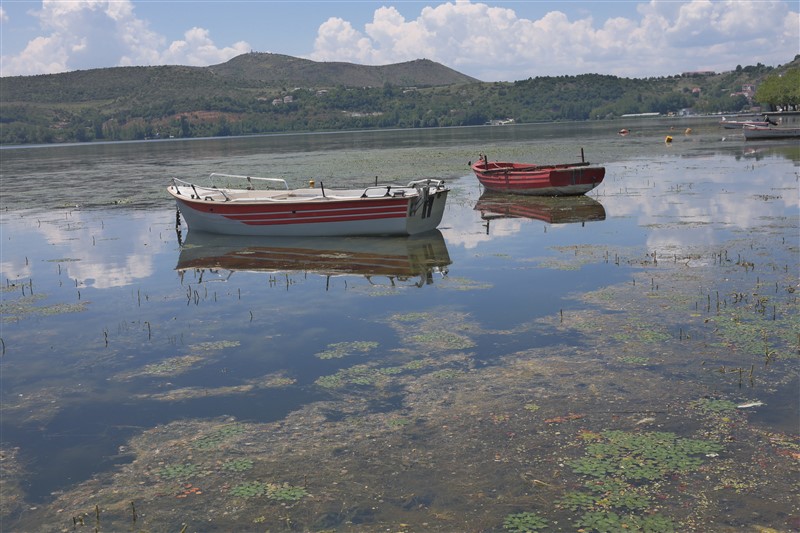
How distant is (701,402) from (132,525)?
6.75 metres

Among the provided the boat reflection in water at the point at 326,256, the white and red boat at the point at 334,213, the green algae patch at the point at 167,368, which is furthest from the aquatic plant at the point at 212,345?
the white and red boat at the point at 334,213

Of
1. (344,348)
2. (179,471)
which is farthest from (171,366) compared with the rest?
(179,471)

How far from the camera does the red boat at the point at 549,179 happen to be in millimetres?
32031

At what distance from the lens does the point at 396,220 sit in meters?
23.5

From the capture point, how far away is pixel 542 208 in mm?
30109

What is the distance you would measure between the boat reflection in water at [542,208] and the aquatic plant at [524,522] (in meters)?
18.0

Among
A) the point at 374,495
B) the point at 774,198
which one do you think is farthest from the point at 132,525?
the point at 774,198

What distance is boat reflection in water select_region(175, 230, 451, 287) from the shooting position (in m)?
19.2

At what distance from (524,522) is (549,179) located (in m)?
26.6

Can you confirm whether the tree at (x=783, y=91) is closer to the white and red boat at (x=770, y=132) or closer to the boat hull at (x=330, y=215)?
the white and red boat at (x=770, y=132)

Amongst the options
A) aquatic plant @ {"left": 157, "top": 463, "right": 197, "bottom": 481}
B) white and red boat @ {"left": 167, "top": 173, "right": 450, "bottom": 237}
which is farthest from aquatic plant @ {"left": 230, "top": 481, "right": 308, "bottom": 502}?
white and red boat @ {"left": 167, "top": 173, "right": 450, "bottom": 237}

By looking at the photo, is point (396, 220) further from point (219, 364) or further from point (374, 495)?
point (374, 495)

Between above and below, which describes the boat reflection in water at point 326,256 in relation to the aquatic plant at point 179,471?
above

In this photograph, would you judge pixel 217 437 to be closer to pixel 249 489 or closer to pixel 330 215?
pixel 249 489
